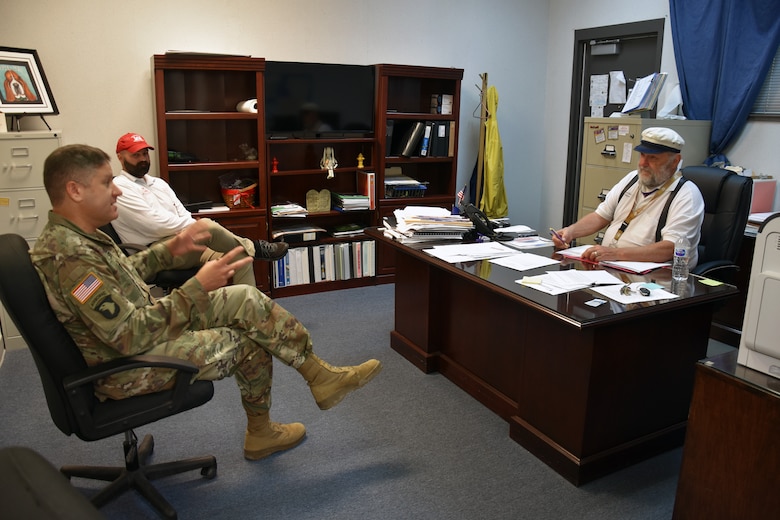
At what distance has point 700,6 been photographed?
13.7 ft

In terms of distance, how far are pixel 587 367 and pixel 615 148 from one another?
2463 millimetres

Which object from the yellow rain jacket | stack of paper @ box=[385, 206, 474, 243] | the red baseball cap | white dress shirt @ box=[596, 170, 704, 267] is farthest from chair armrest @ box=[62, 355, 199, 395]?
the yellow rain jacket

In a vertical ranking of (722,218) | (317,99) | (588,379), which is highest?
(317,99)

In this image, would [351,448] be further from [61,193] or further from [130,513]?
[61,193]

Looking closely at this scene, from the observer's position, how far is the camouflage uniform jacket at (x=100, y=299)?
5.87 feet

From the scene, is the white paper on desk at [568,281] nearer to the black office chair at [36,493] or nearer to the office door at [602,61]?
the black office chair at [36,493]

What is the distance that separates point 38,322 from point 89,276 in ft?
0.60

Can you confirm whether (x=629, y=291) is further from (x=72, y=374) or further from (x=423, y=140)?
(x=423, y=140)

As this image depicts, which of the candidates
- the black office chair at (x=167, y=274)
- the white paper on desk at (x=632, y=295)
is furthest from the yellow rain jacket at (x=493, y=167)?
the white paper on desk at (x=632, y=295)

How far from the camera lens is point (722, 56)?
13.4ft

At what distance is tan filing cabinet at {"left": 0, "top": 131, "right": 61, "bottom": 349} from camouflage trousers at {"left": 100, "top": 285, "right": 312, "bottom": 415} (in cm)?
190

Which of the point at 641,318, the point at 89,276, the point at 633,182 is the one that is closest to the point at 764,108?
the point at 633,182

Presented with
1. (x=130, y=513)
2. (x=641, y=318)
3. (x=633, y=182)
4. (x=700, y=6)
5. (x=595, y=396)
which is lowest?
(x=130, y=513)

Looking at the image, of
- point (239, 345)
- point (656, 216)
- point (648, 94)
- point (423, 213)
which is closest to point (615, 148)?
point (648, 94)
